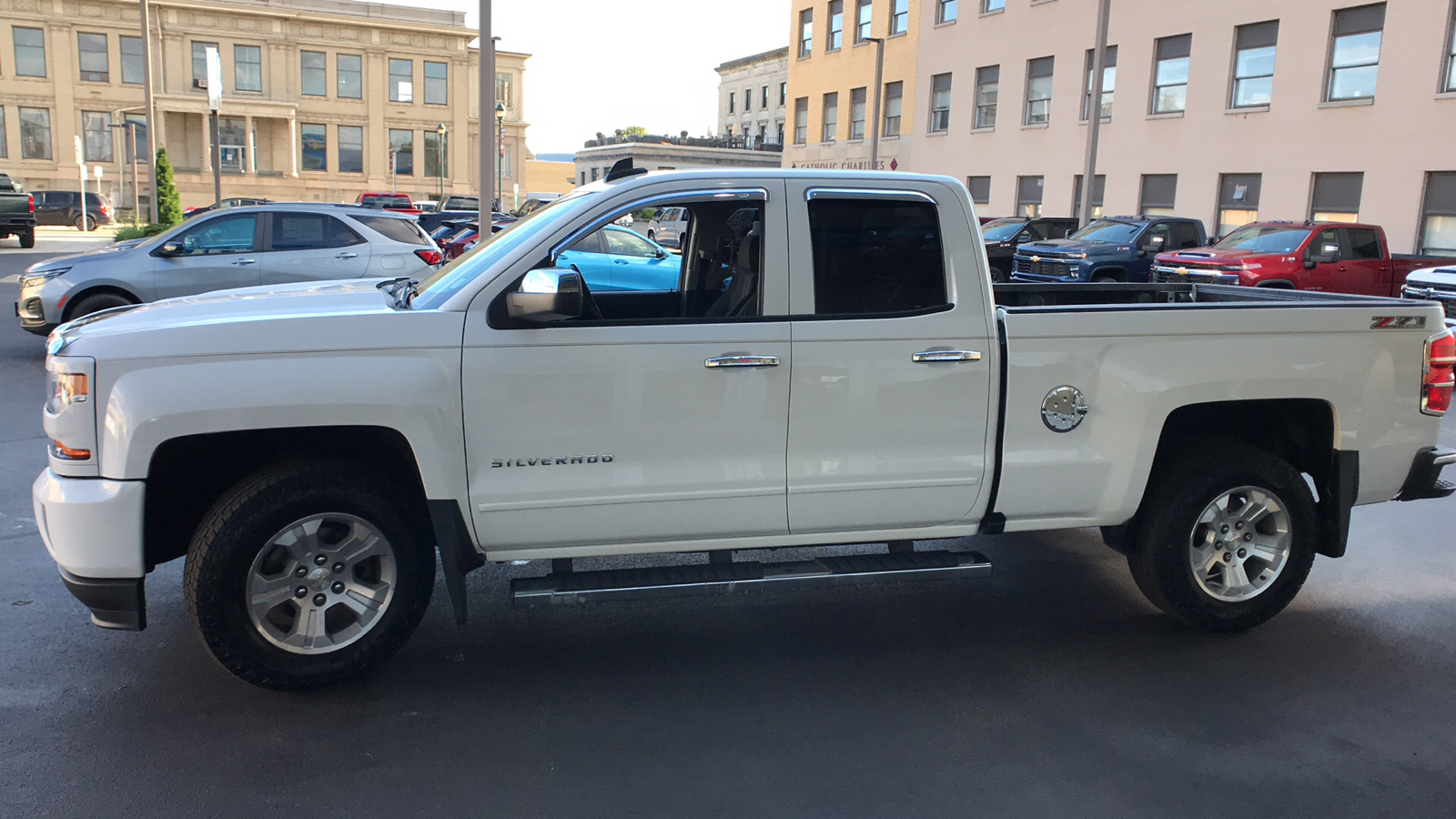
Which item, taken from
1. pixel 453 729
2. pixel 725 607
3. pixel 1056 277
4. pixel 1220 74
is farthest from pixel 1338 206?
pixel 453 729

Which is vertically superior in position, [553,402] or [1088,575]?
[553,402]

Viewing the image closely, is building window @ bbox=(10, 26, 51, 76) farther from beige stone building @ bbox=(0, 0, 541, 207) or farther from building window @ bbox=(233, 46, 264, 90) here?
building window @ bbox=(233, 46, 264, 90)

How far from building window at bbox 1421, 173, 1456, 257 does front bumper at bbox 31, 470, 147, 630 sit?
2612 cm

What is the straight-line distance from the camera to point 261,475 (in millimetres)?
4105

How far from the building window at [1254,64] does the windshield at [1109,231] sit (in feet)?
30.0

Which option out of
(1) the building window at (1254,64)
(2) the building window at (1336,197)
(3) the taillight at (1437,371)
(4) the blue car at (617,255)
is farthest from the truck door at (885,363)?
(1) the building window at (1254,64)

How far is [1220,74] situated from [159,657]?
29.9m

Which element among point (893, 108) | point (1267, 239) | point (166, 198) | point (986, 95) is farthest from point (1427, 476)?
point (166, 198)

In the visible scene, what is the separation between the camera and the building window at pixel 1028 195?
34.7 m

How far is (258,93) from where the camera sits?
67.1 meters

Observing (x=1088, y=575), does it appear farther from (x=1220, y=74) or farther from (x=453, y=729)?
(x=1220, y=74)

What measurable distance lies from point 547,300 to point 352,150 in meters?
71.7

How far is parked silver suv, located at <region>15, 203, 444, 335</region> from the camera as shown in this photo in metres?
11.9

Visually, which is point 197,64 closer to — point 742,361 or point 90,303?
point 90,303
